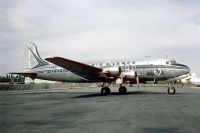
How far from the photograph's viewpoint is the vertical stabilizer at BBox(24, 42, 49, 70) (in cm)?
4169

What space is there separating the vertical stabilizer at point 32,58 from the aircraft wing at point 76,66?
9.76 metres

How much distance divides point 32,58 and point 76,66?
566 inches

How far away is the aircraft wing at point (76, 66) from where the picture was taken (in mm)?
29248

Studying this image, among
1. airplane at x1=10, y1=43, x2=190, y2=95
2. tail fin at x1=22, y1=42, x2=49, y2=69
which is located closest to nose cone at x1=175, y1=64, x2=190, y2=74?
airplane at x1=10, y1=43, x2=190, y2=95

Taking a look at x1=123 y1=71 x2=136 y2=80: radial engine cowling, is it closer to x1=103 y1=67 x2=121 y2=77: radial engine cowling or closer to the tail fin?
x1=103 y1=67 x2=121 y2=77: radial engine cowling

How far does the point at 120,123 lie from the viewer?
11.0 m

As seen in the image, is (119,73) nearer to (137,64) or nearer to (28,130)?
(137,64)

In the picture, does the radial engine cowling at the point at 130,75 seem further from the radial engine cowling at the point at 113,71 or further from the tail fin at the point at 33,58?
the tail fin at the point at 33,58

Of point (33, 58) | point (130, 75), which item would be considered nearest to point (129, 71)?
point (130, 75)

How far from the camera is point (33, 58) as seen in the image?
42.9 m

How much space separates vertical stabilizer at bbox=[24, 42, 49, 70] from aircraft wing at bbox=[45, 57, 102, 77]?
9.76 m

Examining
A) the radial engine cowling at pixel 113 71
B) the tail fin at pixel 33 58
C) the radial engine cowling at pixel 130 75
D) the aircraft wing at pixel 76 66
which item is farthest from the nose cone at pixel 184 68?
the tail fin at pixel 33 58

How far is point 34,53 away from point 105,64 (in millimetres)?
14508

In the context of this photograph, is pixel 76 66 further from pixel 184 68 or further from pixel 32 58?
pixel 32 58
